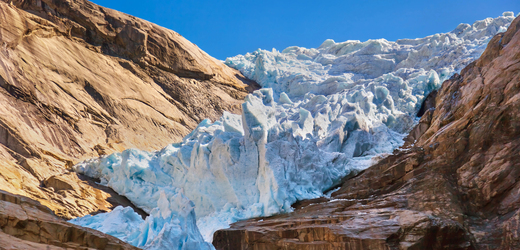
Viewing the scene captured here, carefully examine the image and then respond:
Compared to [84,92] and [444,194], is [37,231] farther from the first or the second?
[84,92]

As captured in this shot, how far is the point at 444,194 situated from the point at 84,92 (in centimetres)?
1963

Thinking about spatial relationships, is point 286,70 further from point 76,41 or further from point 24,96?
point 24,96

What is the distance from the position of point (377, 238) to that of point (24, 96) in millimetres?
18460

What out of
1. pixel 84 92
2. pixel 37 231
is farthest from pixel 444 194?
pixel 84 92

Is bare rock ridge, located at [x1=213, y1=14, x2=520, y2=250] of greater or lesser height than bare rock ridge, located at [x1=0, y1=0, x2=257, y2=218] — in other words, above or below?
below

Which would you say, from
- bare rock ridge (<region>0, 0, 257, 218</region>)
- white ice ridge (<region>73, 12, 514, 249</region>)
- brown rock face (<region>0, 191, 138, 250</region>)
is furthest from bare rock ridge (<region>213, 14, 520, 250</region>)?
bare rock ridge (<region>0, 0, 257, 218</region>)

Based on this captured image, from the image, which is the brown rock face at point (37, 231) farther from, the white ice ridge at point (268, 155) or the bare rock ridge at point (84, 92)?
the bare rock ridge at point (84, 92)

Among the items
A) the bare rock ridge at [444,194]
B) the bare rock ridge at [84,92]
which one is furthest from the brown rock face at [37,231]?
the bare rock ridge at [84,92]

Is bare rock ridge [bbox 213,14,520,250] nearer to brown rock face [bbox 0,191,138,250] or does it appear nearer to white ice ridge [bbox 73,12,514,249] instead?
white ice ridge [bbox 73,12,514,249]

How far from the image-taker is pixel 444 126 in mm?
14883

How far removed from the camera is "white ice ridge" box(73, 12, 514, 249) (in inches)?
598

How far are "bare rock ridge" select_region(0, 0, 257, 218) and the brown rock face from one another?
353 inches

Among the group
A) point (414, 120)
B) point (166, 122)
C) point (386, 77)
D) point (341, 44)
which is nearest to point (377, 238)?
point (414, 120)

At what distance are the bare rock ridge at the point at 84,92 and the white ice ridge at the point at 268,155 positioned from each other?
75.0 inches
